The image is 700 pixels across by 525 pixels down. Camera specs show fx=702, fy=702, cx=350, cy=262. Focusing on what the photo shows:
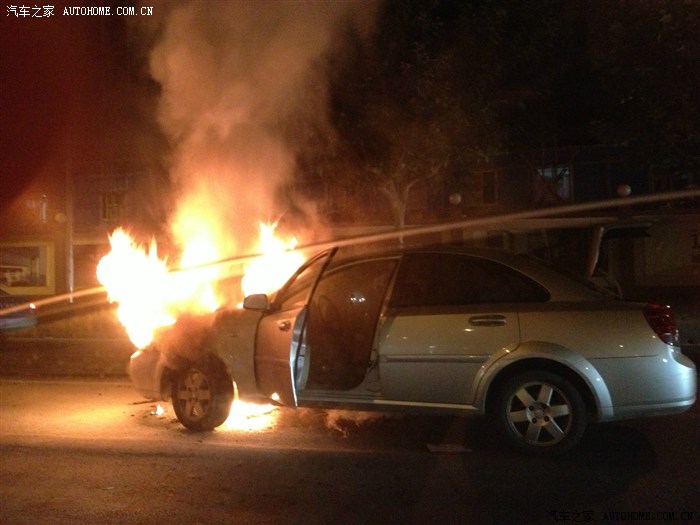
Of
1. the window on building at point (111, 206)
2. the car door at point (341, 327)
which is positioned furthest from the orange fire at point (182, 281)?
the window on building at point (111, 206)

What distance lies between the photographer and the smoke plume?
8.94 metres

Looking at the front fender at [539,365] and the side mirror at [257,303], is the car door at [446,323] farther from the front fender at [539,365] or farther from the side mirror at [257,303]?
the side mirror at [257,303]

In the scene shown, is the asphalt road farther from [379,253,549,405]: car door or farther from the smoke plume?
the smoke plume

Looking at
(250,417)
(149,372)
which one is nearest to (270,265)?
(250,417)

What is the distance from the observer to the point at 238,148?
9305 millimetres

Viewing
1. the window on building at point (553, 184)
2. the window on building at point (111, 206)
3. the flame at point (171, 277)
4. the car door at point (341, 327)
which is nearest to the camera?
the car door at point (341, 327)

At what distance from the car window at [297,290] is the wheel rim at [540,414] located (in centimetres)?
183

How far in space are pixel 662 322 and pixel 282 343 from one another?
2.78 meters

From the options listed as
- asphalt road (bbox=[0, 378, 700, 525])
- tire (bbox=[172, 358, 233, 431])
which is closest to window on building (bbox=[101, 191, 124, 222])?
asphalt road (bbox=[0, 378, 700, 525])

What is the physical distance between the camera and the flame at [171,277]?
7.03m

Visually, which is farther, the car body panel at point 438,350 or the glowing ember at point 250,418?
the glowing ember at point 250,418

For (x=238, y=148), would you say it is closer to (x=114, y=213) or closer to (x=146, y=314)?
(x=146, y=314)

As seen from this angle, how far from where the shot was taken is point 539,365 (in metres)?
5.08

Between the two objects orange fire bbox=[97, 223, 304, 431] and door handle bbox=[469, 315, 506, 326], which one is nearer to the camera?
door handle bbox=[469, 315, 506, 326]
